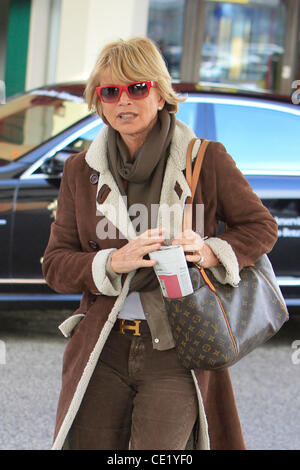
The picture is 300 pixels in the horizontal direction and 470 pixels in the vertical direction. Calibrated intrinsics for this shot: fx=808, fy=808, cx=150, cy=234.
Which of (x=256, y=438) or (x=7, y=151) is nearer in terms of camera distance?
(x=256, y=438)

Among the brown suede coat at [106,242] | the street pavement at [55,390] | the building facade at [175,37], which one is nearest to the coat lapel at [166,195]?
the brown suede coat at [106,242]

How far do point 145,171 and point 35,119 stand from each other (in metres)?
3.73

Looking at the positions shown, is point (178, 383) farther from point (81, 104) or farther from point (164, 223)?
point (81, 104)

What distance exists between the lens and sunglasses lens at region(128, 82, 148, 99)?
8.02 ft

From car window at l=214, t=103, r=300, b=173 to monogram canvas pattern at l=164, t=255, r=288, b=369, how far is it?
348 centimetres

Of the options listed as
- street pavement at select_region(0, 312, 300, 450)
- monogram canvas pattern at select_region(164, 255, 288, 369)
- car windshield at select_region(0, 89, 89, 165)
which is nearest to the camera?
monogram canvas pattern at select_region(164, 255, 288, 369)

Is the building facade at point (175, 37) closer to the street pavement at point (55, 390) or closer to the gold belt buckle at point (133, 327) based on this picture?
the street pavement at point (55, 390)

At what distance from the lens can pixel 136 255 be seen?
7.60 feet

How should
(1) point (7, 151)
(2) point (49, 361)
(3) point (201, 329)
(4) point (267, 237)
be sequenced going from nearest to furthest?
(3) point (201, 329) → (4) point (267, 237) → (2) point (49, 361) → (1) point (7, 151)

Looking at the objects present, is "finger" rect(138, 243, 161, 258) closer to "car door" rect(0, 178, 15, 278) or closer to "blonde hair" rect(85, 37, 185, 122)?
"blonde hair" rect(85, 37, 185, 122)

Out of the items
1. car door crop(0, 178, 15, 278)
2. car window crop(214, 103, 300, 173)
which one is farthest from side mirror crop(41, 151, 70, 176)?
car window crop(214, 103, 300, 173)

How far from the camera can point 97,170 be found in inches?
100
